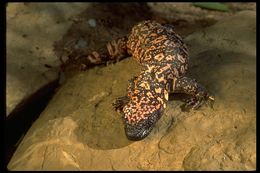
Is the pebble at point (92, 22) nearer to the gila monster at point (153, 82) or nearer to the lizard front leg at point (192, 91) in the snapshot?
the gila monster at point (153, 82)

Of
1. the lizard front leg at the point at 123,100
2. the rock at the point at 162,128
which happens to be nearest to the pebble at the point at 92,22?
the rock at the point at 162,128

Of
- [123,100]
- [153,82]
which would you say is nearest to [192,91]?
[153,82]

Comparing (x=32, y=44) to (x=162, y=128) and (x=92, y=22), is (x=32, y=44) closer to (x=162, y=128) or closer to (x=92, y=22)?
(x=92, y=22)

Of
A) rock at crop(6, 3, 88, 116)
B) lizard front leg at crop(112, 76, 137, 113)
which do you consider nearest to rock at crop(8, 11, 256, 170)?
lizard front leg at crop(112, 76, 137, 113)

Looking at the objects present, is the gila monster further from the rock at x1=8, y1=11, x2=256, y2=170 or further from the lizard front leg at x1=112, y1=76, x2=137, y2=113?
the rock at x1=8, y1=11, x2=256, y2=170

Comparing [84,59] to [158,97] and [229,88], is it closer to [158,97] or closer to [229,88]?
[158,97]

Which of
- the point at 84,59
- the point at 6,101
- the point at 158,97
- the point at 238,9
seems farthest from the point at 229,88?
the point at 238,9
